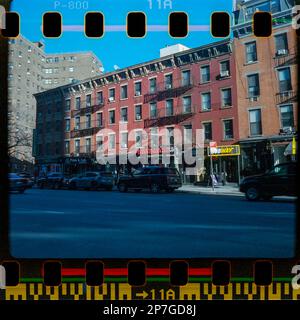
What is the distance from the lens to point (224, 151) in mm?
2920

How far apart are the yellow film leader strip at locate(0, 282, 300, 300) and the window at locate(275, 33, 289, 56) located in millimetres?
1885

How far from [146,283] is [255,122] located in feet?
7.53

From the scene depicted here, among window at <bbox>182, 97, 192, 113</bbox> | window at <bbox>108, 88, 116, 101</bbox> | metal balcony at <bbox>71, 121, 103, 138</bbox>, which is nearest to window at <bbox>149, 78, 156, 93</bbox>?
window at <bbox>182, 97, 192, 113</bbox>

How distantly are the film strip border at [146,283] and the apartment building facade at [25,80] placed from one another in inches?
37.6

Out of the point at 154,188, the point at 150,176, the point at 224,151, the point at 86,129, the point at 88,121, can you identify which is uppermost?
the point at 88,121

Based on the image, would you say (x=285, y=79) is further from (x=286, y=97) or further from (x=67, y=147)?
(x=67, y=147)

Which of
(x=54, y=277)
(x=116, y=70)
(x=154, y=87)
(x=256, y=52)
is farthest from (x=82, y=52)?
(x=54, y=277)

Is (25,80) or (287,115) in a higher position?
(25,80)

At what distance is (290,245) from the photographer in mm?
2119

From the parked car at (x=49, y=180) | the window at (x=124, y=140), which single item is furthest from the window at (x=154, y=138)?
the parked car at (x=49, y=180)

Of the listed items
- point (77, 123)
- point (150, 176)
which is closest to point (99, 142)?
point (77, 123)

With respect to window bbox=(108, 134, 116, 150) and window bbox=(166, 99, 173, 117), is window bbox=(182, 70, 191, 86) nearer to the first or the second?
window bbox=(166, 99, 173, 117)

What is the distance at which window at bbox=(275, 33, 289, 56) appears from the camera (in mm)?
2079
